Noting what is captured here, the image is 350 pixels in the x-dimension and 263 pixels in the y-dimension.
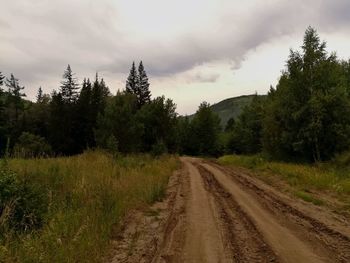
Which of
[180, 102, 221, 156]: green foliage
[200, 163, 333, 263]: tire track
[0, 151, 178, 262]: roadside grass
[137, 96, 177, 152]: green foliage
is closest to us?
[0, 151, 178, 262]: roadside grass

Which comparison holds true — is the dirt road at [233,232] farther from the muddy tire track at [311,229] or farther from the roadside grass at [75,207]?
the roadside grass at [75,207]

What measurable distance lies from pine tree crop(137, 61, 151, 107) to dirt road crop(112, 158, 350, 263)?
7922 cm

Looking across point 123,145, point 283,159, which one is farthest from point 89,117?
point 283,159

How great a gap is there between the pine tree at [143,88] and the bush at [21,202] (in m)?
82.1

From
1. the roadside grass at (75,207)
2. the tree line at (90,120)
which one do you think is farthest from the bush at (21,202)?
the tree line at (90,120)

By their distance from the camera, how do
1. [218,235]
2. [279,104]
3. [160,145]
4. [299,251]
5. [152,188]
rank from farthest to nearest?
[160,145] < [279,104] < [152,188] < [218,235] < [299,251]

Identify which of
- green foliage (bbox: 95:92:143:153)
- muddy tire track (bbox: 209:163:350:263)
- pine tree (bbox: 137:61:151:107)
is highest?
pine tree (bbox: 137:61:151:107)

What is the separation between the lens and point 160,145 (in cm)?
4522

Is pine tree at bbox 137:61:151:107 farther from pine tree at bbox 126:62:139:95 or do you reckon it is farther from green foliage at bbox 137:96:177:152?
green foliage at bbox 137:96:177:152

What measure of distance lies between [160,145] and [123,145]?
465 cm

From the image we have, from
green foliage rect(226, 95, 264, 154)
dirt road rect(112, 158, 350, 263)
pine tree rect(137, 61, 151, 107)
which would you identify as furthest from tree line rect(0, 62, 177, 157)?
dirt road rect(112, 158, 350, 263)

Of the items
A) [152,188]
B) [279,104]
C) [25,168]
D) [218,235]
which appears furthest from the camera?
[279,104]

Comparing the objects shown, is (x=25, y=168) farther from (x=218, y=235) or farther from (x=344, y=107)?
(x=344, y=107)

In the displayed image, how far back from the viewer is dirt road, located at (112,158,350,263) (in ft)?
24.1
